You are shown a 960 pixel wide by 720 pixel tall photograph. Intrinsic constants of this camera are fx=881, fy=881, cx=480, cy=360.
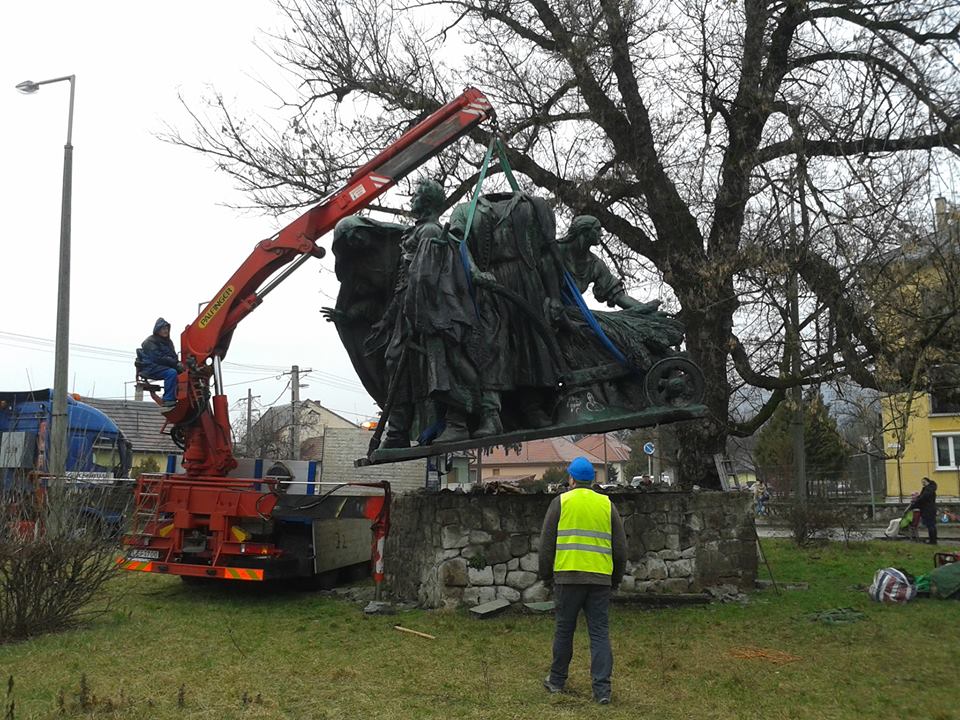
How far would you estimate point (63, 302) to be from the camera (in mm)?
13406

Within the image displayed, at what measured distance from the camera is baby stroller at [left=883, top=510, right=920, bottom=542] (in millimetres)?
19358

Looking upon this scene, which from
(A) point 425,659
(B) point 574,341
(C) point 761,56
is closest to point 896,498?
(C) point 761,56

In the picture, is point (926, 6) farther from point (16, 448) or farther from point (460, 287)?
point (16, 448)

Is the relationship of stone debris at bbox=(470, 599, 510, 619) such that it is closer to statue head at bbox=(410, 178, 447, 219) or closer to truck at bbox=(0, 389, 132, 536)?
truck at bbox=(0, 389, 132, 536)

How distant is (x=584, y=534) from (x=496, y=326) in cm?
348

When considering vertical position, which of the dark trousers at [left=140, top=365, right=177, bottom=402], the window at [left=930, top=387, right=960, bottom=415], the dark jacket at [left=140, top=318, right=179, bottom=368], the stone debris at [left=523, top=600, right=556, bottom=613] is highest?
the dark jacket at [left=140, top=318, right=179, bottom=368]

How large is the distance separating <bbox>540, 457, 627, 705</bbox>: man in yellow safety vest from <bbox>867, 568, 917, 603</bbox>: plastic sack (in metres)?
5.09

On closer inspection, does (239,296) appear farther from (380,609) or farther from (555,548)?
(555,548)

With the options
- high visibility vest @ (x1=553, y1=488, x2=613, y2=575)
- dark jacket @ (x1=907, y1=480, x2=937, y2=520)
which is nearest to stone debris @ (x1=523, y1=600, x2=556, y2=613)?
high visibility vest @ (x1=553, y1=488, x2=613, y2=575)

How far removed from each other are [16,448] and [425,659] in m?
9.41

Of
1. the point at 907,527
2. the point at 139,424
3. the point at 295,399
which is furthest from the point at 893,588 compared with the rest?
the point at 295,399

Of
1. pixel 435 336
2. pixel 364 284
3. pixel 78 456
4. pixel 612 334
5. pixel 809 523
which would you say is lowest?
pixel 809 523

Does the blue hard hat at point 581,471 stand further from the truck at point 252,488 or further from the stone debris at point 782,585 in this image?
the stone debris at point 782,585

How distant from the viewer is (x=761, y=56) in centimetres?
1175
